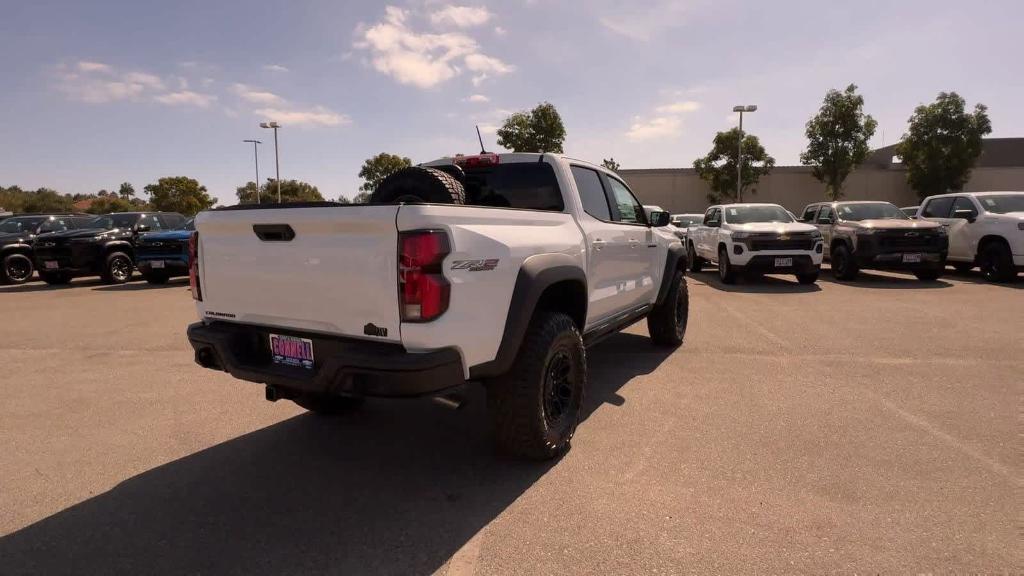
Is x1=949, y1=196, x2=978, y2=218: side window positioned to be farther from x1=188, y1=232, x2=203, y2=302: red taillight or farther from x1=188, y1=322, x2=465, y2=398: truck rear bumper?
x1=188, y1=232, x2=203, y2=302: red taillight

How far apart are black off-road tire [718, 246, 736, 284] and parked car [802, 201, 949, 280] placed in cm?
241

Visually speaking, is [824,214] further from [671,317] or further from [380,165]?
[380,165]

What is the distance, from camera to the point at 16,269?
14.2 meters

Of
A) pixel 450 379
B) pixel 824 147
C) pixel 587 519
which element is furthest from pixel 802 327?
pixel 824 147

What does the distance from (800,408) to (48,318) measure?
10.4 metres

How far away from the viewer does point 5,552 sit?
97.0 inches

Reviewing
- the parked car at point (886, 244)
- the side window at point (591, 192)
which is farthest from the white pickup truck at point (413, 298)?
the parked car at point (886, 244)

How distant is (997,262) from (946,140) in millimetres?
35246

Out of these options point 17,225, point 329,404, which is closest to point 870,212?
point 329,404

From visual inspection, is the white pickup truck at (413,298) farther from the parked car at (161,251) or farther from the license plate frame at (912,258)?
the parked car at (161,251)

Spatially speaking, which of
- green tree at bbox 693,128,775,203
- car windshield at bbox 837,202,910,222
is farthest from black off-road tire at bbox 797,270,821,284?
green tree at bbox 693,128,775,203

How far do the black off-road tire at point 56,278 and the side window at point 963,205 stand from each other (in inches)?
809

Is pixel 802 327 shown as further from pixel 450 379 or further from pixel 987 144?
pixel 987 144

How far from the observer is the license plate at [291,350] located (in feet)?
9.18
